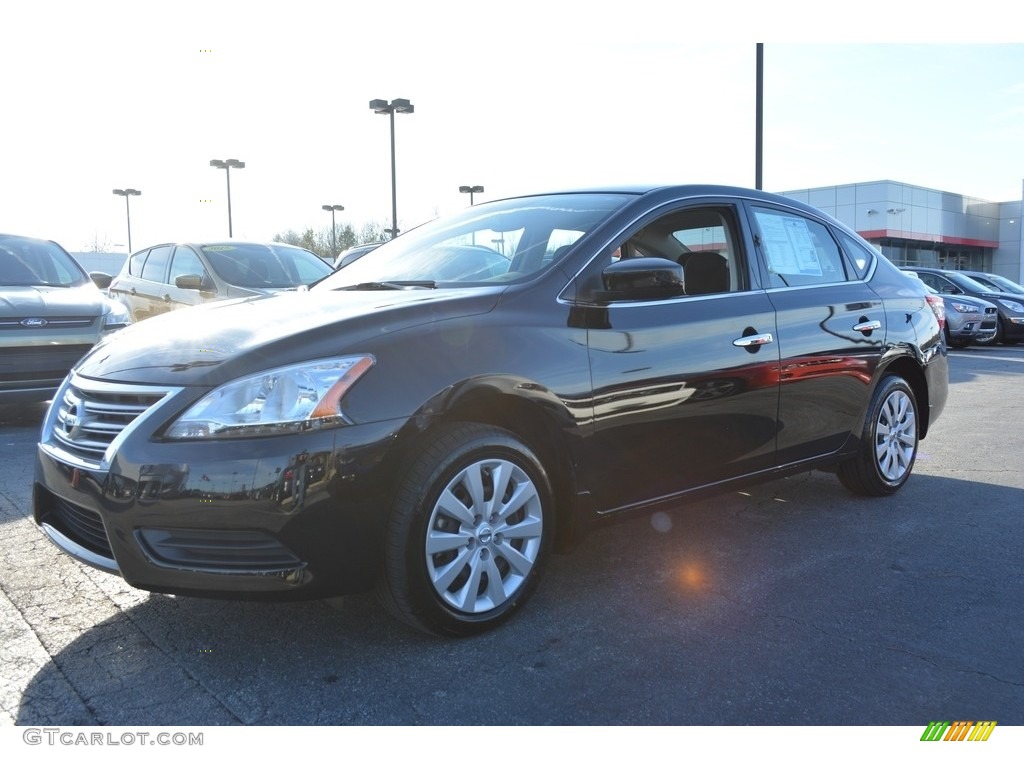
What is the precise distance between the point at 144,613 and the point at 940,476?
4.72 meters

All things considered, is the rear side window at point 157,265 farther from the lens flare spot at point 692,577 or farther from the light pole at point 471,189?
the light pole at point 471,189

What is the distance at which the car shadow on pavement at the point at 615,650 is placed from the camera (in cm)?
250

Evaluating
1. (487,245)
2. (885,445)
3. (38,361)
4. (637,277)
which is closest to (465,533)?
(637,277)

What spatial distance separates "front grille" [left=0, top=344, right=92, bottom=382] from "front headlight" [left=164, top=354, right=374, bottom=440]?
195 inches

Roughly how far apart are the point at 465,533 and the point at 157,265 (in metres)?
8.55

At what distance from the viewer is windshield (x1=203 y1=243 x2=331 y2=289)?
915 cm

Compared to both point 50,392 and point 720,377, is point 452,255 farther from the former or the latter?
point 50,392

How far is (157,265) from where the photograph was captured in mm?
10211

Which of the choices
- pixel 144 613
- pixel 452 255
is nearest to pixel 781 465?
pixel 452 255

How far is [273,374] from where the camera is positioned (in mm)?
2676

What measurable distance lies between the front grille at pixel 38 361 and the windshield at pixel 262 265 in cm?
207

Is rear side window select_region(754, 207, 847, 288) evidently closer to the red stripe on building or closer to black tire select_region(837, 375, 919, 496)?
black tire select_region(837, 375, 919, 496)
